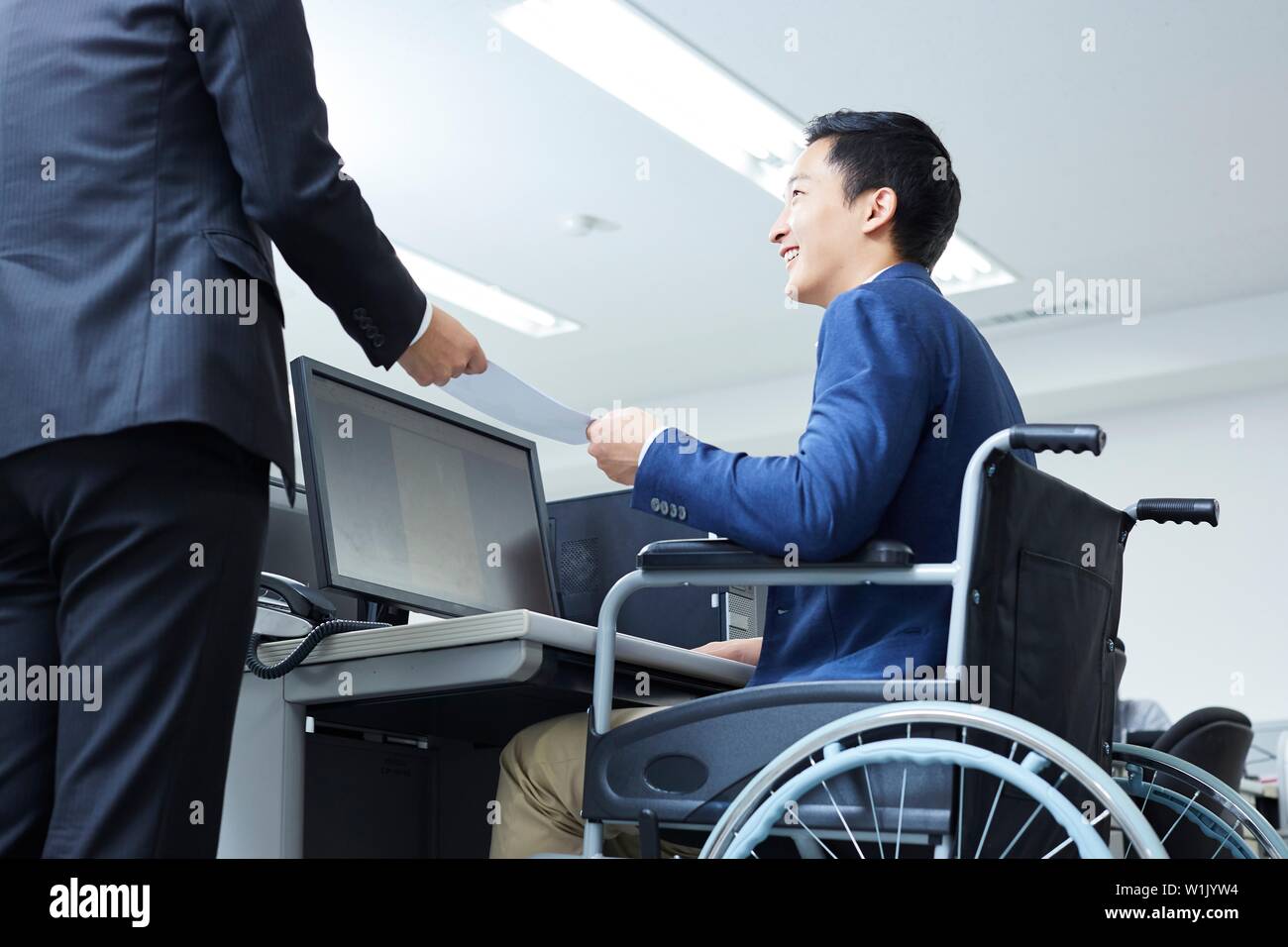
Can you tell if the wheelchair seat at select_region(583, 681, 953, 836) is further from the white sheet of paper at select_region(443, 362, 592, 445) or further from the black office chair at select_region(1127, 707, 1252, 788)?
the black office chair at select_region(1127, 707, 1252, 788)

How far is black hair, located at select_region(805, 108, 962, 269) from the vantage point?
5.82 ft

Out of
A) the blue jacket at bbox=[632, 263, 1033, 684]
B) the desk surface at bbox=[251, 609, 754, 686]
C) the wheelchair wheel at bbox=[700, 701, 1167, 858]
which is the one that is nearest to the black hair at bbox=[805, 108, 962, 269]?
the blue jacket at bbox=[632, 263, 1033, 684]

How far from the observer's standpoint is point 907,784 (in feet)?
4.16

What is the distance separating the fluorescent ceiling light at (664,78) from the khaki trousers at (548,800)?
8.69ft

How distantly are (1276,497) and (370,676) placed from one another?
6222 millimetres

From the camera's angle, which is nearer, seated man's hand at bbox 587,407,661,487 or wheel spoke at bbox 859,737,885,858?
wheel spoke at bbox 859,737,885,858

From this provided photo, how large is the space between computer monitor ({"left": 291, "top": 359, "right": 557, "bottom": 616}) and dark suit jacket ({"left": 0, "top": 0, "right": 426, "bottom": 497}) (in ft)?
2.69

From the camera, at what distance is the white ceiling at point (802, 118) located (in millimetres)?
4180

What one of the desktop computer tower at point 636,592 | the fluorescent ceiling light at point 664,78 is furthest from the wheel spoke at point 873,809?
the fluorescent ceiling light at point 664,78

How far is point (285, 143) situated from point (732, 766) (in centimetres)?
73

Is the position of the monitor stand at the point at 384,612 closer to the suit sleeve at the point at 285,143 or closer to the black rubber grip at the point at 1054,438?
the suit sleeve at the point at 285,143

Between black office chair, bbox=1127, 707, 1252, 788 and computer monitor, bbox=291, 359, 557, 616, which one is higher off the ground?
computer monitor, bbox=291, 359, 557, 616

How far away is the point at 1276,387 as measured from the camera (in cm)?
691

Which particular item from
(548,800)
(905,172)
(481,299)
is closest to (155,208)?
(548,800)
